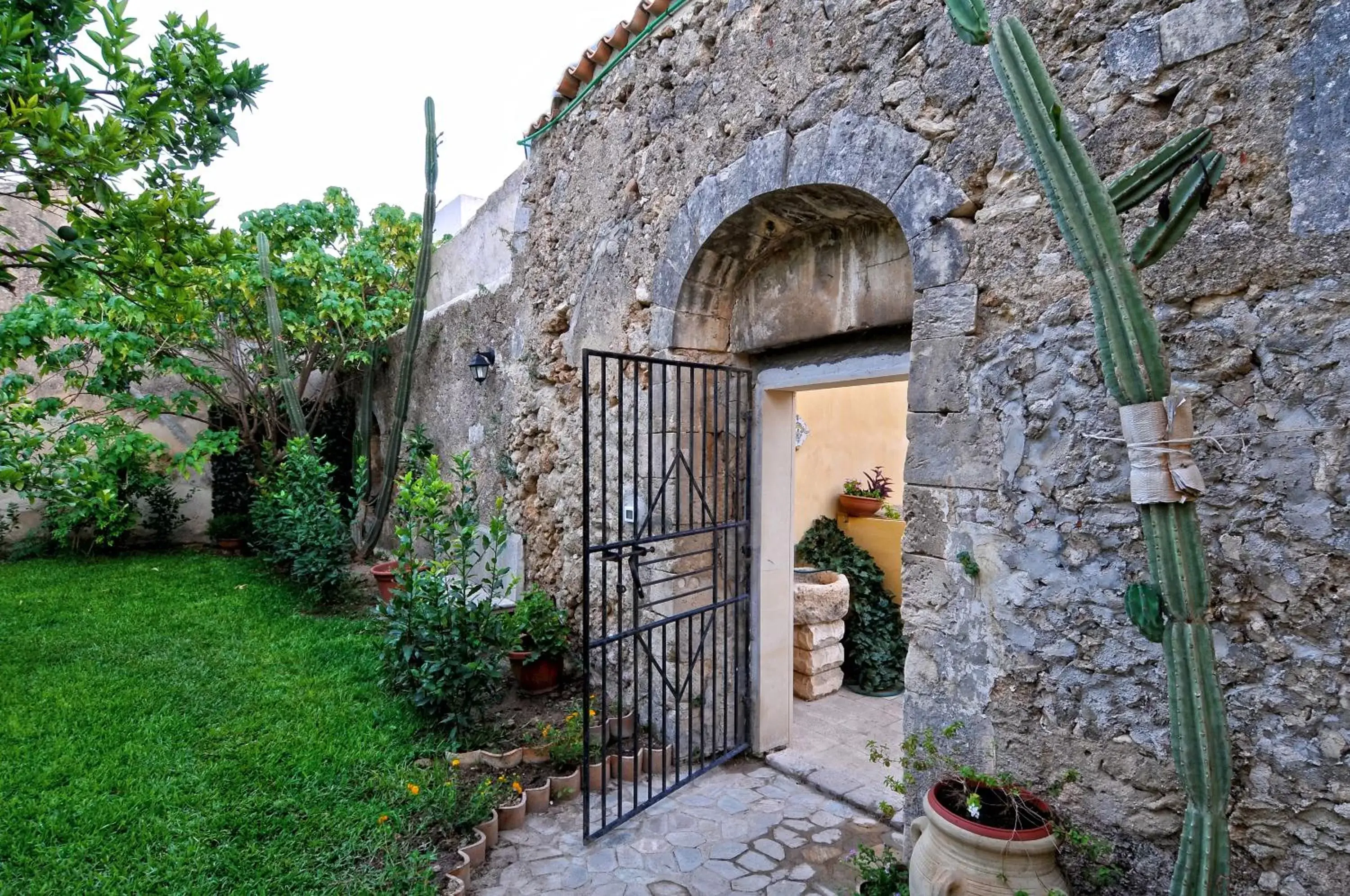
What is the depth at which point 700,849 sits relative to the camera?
2.78m

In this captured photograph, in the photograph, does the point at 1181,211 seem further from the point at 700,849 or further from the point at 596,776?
the point at 596,776

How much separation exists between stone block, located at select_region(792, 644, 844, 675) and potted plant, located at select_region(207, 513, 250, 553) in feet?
23.3

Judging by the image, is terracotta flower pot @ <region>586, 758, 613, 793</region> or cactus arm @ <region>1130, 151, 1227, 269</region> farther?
terracotta flower pot @ <region>586, 758, 613, 793</region>

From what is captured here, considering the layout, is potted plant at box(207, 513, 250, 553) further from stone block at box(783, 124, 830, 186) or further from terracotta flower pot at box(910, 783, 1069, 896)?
terracotta flower pot at box(910, 783, 1069, 896)

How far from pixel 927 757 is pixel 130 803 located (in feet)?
10.6

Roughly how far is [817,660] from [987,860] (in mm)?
2583


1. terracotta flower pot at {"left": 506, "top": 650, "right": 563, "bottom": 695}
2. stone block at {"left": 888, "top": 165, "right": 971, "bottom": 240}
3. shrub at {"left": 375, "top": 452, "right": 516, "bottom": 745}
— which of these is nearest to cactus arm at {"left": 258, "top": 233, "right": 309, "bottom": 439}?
shrub at {"left": 375, "top": 452, "right": 516, "bottom": 745}

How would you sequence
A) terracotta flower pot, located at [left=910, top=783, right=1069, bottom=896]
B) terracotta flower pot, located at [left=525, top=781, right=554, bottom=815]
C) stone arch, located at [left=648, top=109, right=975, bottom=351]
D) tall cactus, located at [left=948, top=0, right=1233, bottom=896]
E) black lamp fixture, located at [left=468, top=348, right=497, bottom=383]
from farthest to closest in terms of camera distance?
black lamp fixture, located at [left=468, top=348, right=497, bottom=383], terracotta flower pot, located at [left=525, top=781, right=554, bottom=815], stone arch, located at [left=648, top=109, right=975, bottom=351], terracotta flower pot, located at [left=910, top=783, right=1069, bottom=896], tall cactus, located at [left=948, top=0, right=1233, bottom=896]

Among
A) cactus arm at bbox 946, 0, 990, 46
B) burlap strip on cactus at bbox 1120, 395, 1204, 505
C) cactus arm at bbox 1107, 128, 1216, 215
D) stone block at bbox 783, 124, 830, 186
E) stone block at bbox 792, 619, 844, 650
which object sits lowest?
stone block at bbox 792, 619, 844, 650

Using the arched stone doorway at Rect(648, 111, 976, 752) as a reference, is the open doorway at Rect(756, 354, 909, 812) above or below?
below

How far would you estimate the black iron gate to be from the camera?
128 inches

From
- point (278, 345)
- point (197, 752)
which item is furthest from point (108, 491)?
point (278, 345)

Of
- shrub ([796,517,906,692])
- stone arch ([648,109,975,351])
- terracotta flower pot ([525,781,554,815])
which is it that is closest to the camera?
stone arch ([648,109,975,351])

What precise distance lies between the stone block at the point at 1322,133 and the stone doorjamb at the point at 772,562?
2013 mm
